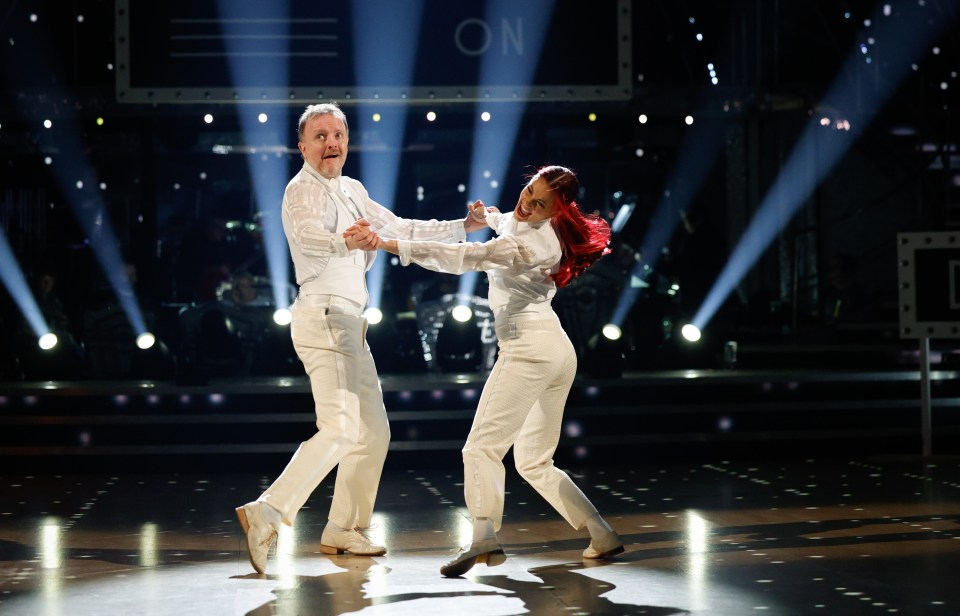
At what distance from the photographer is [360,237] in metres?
4.00

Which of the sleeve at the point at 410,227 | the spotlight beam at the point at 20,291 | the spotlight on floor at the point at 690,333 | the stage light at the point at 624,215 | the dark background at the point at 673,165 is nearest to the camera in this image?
the sleeve at the point at 410,227

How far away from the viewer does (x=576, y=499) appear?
4.21m

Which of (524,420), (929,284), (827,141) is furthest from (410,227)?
(827,141)

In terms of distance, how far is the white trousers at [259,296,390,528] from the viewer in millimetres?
4152

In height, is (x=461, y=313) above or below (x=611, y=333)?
above

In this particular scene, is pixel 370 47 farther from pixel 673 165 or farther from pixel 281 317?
pixel 673 165

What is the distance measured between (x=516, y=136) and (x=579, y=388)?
445 cm

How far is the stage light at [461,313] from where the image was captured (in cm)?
879

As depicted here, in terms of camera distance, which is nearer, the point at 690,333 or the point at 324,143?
the point at 324,143

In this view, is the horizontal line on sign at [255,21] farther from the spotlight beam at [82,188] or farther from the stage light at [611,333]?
the spotlight beam at [82,188]

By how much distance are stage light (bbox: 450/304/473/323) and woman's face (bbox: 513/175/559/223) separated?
4670 millimetres

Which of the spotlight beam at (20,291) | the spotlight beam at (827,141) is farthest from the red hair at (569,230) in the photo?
the spotlight beam at (20,291)

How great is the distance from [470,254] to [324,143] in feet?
2.25

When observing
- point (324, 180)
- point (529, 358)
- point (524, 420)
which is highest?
point (324, 180)
